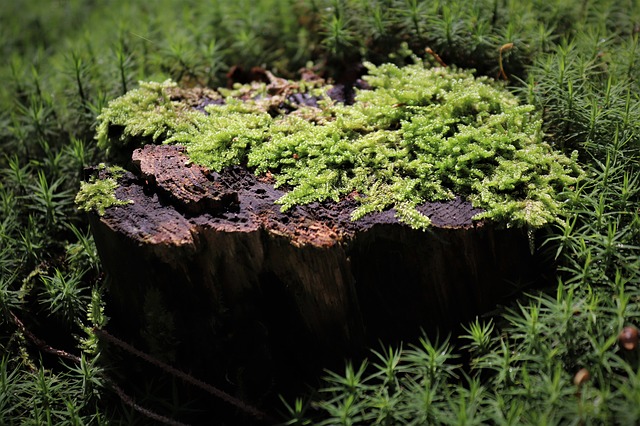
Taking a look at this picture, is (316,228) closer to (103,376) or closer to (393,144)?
(393,144)

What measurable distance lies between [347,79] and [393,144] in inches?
33.6

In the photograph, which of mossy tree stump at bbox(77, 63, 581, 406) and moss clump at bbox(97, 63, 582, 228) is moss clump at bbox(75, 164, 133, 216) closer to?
mossy tree stump at bbox(77, 63, 581, 406)

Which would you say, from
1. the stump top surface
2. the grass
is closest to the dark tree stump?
the stump top surface

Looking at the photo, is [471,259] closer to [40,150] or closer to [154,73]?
[154,73]

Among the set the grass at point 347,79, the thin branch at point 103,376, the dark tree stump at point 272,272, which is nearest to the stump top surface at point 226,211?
the dark tree stump at point 272,272

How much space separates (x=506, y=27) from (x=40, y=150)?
309 centimetres

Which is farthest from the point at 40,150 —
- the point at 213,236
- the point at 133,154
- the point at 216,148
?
the point at 213,236

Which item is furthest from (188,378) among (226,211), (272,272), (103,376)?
(226,211)

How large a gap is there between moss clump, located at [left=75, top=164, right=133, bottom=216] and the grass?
533 millimetres

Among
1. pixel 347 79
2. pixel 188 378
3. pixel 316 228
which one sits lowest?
pixel 188 378

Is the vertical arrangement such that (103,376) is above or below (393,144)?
below

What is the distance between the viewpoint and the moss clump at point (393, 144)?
8.31ft

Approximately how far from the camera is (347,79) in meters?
3.48

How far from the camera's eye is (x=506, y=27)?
3666 millimetres
